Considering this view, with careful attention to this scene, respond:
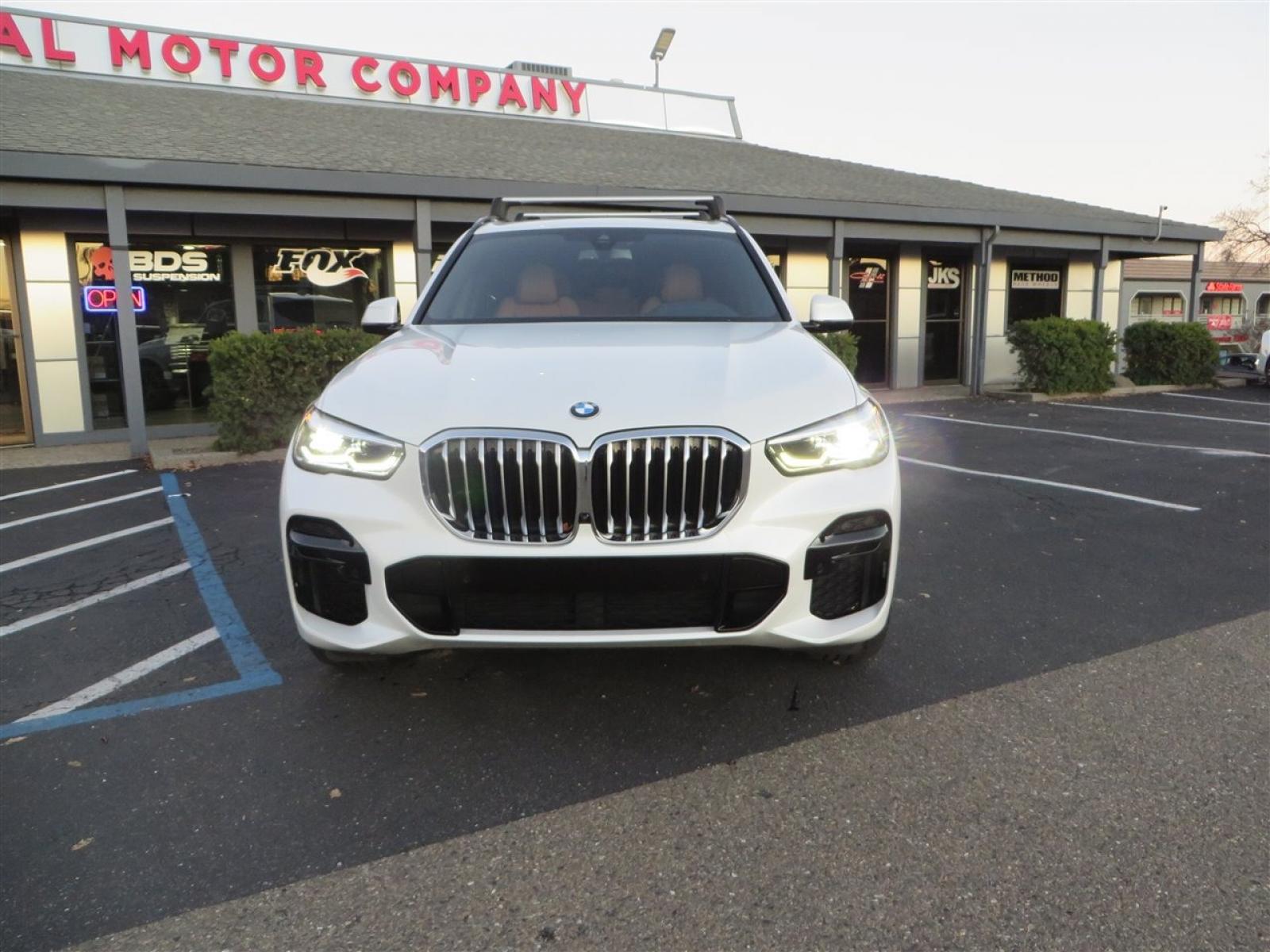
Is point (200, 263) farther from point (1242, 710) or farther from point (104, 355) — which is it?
point (1242, 710)

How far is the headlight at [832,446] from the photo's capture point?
2.71 metres

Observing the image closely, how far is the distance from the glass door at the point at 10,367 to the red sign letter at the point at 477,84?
9530 mm

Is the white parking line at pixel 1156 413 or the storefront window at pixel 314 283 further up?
the storefront window at pixel 314 283

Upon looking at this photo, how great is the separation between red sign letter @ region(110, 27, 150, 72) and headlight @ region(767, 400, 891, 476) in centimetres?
1625

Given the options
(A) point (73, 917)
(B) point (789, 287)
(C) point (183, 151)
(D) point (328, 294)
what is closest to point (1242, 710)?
(A) point (73, 917)

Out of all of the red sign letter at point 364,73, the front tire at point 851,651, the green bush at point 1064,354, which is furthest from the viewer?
the red sign letter at point 364,73

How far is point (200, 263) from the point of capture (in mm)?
12008

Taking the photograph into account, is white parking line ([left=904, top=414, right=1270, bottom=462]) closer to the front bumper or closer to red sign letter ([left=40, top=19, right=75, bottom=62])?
the front bumper

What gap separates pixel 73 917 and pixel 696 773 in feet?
5.36

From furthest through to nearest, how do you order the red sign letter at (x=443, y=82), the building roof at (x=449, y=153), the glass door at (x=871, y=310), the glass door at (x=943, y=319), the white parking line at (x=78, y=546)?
1. the glass door at (x=943, y=319)
2. the red sign letter at (x=443, y=82)
3. the glass door at (x=871, y=310)
4. the building roof at (x=449, y=153)
5. the white parking line at (x=78, y=546)

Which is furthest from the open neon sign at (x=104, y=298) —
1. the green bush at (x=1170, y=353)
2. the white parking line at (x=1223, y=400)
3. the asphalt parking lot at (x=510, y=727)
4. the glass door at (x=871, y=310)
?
the green bush at (x=1170, y=353)

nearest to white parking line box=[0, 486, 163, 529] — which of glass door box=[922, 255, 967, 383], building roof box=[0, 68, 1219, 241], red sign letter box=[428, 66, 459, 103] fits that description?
building roof box=[0, 68, 1219, 241]

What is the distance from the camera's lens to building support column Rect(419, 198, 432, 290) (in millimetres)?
11469

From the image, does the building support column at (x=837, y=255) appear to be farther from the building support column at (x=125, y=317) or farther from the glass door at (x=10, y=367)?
the glass door at (x=10, y=367)
